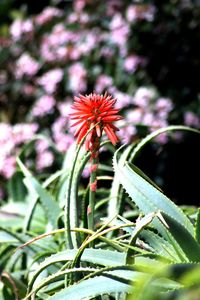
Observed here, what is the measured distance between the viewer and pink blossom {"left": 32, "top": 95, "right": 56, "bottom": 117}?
400 centimetres

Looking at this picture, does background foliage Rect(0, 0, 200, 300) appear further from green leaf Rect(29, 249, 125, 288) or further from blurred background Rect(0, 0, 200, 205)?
green leaf Rect(29, 249, 125, 288)

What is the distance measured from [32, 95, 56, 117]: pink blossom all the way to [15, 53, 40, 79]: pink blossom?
0.25 meters

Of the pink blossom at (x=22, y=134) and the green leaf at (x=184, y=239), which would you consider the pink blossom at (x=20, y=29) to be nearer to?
the pink blossom at (x=22, y=134)

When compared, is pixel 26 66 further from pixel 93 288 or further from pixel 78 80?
pixel 93 288

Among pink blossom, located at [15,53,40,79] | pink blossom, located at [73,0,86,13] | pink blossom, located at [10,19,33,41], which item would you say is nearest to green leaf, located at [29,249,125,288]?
pink blossom, located at [15,53,40,79]

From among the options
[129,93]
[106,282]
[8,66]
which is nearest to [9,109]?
[8,66]

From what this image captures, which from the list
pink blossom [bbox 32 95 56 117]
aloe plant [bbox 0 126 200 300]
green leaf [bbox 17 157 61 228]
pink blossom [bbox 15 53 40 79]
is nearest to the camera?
aloe plant [bbox 0 126 200 300]

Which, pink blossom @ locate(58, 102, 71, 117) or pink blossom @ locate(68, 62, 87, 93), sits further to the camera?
pink blossom @ locate(68, 62, 87, 93)

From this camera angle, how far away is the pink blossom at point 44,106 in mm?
3996

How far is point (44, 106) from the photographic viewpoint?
4.00 m

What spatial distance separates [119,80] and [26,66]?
624 millimetres

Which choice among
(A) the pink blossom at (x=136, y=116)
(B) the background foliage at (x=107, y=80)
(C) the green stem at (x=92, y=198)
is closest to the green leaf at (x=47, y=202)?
(C) the green stem at (x=92, y=198)

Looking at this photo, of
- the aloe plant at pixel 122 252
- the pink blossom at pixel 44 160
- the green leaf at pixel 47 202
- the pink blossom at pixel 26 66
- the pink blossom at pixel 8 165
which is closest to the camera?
the aloe plant at pixel 122 252

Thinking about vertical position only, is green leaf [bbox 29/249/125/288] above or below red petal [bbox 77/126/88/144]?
below
